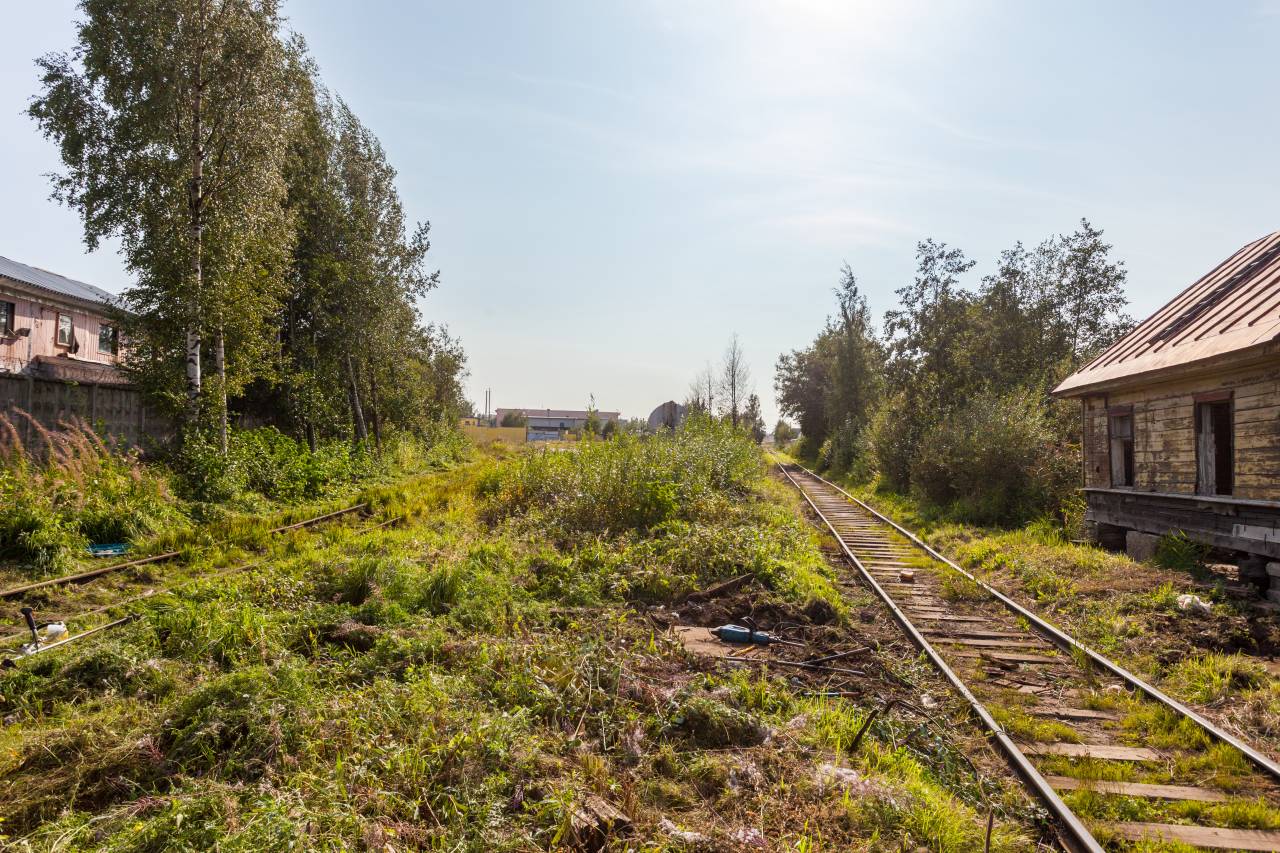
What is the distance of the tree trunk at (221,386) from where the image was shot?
1552 cm

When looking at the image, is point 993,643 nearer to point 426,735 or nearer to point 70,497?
point 426,735

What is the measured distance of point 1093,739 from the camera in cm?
518

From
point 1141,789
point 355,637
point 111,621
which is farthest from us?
point 111,621

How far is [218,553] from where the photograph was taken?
405 inches

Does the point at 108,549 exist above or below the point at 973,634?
above

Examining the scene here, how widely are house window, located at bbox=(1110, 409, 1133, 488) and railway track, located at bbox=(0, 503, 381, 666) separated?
1519 cm

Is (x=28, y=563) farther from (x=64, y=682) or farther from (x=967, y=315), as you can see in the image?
(x=967, y=315)

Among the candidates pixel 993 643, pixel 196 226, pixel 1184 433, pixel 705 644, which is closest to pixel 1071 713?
pixel 993 643

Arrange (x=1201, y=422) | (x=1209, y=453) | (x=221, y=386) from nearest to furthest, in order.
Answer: (x=1209, y=453) → (x=1201, y=422) → (x=221, y=386)

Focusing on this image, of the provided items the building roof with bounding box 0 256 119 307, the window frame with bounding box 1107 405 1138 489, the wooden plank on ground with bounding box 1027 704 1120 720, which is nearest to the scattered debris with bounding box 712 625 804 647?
the wooden plank on ground with bounding box 1027 704 1120 720

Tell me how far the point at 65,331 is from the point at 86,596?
27.5m

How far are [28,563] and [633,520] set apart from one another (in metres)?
8.70

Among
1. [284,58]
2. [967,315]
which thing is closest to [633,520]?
[284,58]

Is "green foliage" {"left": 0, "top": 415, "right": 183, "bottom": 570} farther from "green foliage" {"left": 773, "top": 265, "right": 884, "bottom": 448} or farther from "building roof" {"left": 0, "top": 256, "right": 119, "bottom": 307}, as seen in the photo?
"green foliage" {"left": 773, "top": 265, "right": 884, "bottom": 448}
